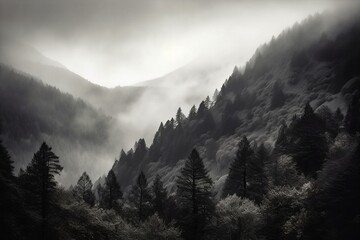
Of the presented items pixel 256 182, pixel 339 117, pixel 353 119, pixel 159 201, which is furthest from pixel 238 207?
pixel 339 117

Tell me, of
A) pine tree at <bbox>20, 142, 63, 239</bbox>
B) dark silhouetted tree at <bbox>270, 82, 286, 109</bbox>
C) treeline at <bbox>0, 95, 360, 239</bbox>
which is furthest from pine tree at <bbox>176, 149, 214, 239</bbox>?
dark silhouetted tree at <bbox>270, 82, 286, 109</bbox>

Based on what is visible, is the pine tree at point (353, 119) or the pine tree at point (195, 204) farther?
the pine tree at point (353, 119)

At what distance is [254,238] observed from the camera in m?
64.8

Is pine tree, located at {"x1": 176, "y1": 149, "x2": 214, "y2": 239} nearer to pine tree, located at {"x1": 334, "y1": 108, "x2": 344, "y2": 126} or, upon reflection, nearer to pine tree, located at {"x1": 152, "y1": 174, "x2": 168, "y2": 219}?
pine tree, located at {"x1": 152, "y1": 174, "x2": 168, "y2": 219}

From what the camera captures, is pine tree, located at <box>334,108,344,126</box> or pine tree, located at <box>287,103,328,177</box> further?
pine tree, located at <box>334,108,344,126</box>

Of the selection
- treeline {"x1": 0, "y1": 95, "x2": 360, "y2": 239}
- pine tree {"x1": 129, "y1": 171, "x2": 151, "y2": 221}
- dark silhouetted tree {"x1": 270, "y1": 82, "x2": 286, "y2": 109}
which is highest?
dark silhouetted tree {"x1": 270, "y1": 82, "x2": 286, "y2": 109}

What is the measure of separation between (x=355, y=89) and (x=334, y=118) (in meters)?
25.3

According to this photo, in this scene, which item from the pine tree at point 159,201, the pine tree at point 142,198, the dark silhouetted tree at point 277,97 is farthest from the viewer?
the dark silhouetted tree at point 277,97

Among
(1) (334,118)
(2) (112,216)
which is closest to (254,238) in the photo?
(2) (112,216)

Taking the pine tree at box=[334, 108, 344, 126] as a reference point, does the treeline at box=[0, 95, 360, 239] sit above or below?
below

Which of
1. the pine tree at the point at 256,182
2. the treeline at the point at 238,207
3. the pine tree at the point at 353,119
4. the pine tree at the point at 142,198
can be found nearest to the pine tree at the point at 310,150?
the treeline at the point at 238,207

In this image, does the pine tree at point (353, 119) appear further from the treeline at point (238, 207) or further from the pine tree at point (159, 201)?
the pine tree at point (159, 201)

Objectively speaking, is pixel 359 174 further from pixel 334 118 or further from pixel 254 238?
pixel 334 118

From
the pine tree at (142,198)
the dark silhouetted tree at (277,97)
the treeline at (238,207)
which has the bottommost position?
the treeline at (238,207)
